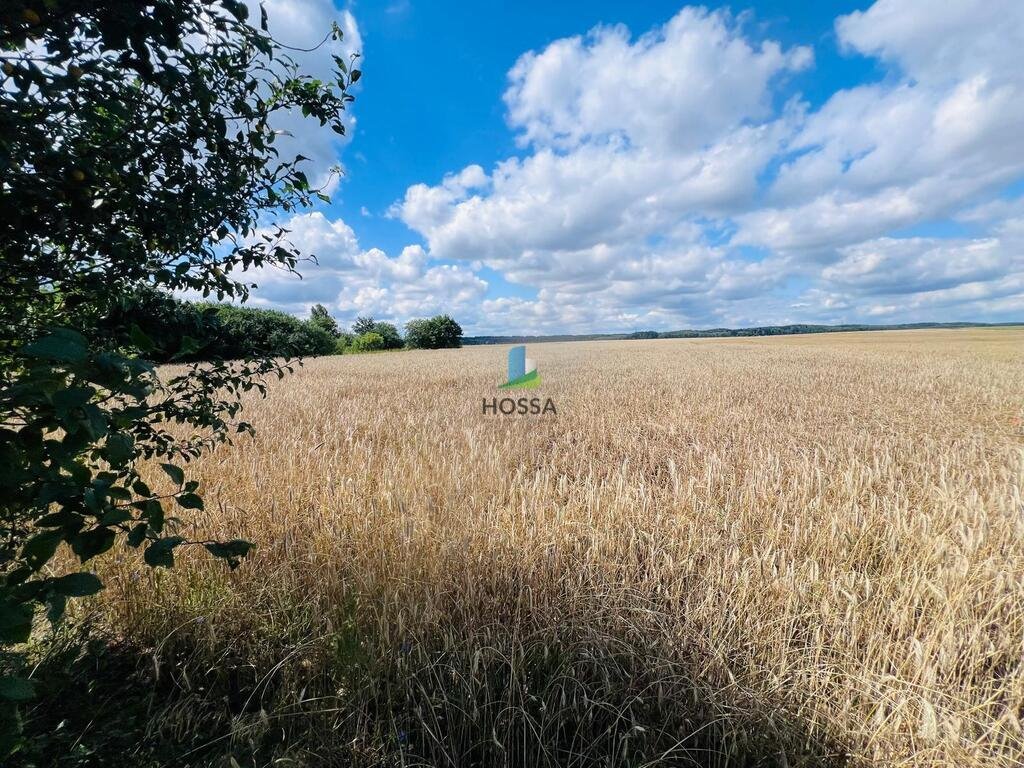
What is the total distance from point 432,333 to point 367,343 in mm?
11949

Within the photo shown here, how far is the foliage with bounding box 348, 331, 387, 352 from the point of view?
5644 centimetres

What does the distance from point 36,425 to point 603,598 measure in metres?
2.34

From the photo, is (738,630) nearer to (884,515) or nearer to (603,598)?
(603,598)

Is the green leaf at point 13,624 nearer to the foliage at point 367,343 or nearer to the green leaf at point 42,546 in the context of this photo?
the green leaf at point 42,546

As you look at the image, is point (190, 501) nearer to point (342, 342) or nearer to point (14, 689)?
point (14, 689)

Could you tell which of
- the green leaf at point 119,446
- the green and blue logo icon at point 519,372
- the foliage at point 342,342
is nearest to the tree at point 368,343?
the foliage at point 342,342

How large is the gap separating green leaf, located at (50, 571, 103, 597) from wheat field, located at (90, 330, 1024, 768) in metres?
1.17

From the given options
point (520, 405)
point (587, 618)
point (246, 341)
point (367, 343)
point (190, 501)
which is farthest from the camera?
point (367, 343)

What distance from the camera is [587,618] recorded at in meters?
2.12

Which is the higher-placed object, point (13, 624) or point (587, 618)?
point (13, 624)

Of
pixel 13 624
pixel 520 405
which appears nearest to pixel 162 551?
pixel 13 624

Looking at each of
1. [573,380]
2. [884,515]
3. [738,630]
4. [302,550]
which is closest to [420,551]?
[302,550]

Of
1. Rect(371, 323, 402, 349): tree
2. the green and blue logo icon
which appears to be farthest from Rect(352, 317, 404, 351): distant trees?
the green and blue logo icon

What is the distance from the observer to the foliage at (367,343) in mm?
56438
